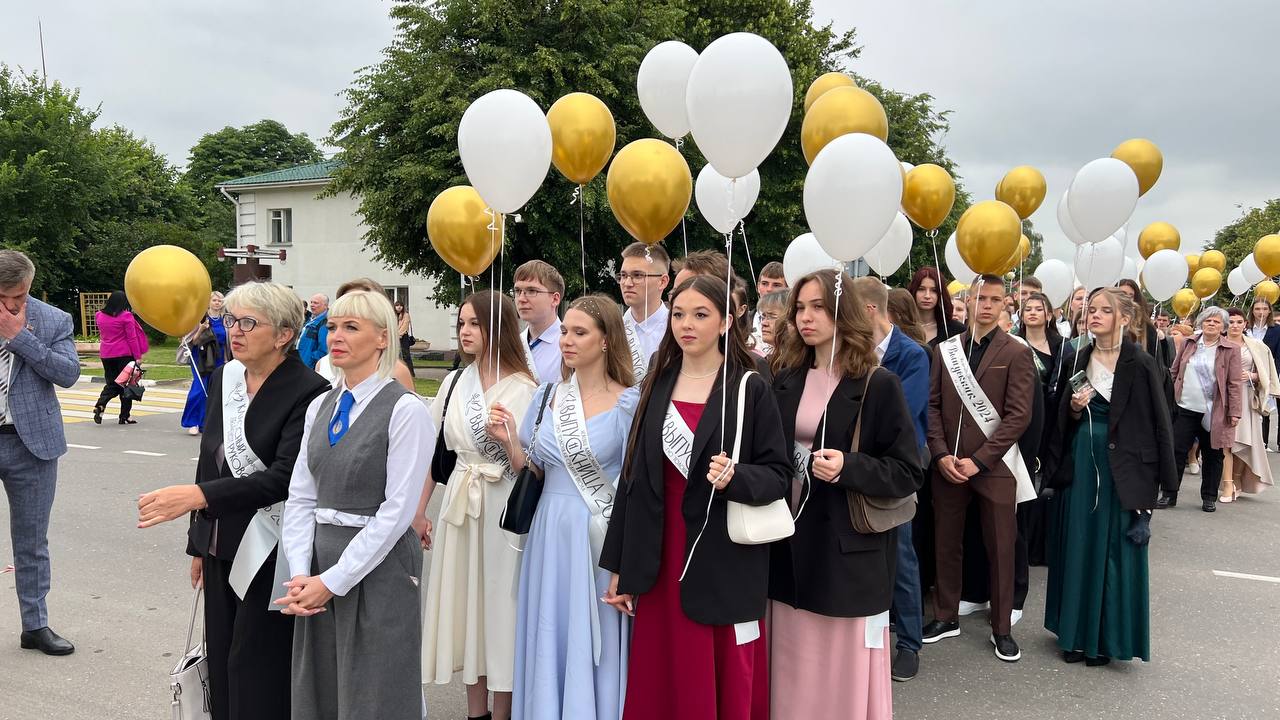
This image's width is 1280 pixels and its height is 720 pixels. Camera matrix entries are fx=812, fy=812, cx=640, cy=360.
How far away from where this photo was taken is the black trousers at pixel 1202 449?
26.7ft

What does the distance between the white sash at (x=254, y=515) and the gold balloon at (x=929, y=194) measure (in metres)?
4.15

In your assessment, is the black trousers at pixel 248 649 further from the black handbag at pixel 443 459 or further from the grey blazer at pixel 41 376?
the grey blazer at pixel 41 376

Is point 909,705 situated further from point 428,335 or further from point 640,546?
point 428,335

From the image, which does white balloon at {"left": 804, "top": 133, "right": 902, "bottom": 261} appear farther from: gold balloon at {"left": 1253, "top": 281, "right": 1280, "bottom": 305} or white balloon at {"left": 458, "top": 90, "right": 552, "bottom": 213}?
gold balloon at {"left": 1253, "top": 281, "right": 1280, "bottom": 305}

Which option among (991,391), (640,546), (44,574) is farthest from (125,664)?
(991,391)

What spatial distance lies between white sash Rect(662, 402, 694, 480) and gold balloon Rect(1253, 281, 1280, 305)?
1244 cm

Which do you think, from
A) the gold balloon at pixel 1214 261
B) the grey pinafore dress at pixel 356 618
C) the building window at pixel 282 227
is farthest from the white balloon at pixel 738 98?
the building window at pixel 282 227

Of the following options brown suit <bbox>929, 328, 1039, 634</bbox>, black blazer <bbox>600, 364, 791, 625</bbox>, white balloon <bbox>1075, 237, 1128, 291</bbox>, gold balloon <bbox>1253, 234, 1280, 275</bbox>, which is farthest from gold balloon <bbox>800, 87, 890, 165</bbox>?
gold balloon <bbox>1253, 234, 1280, 275</bbox>

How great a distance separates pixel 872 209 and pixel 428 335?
29046 millimetres

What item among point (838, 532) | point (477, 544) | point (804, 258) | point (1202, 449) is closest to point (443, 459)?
point (477, 544)

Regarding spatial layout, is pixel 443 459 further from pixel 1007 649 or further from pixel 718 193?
pixel 1007 649

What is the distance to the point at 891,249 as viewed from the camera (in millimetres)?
5770

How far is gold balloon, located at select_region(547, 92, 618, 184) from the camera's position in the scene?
512 centimetres

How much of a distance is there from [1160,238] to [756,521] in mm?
8371
